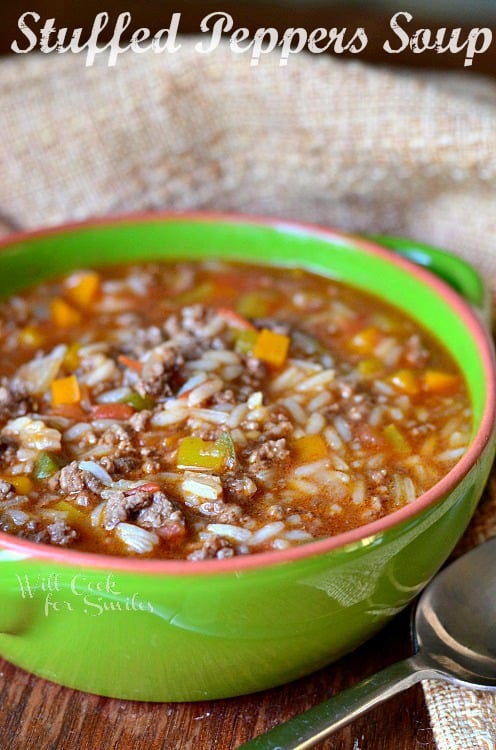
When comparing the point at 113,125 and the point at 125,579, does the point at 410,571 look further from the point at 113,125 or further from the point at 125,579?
the point at 113,125

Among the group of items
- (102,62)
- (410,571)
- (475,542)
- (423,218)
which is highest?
(102,62)

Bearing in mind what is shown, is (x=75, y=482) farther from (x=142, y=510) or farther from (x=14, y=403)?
(x=14, y=403)

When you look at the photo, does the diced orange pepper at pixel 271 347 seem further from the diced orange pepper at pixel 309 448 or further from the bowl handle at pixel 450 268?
the bowl handle at pixel 450 268

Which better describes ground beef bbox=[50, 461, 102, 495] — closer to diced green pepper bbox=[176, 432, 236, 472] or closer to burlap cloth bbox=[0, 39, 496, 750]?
diced green pepper bbox=[176, 432, 236, 472]

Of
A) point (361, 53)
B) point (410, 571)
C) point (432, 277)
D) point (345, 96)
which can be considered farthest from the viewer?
point (361, 53)

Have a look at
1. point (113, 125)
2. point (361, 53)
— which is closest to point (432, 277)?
point (113, 125)

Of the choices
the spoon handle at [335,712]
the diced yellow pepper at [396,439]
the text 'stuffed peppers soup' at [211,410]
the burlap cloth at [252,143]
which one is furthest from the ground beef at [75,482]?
the burlap cloth at [252,143]

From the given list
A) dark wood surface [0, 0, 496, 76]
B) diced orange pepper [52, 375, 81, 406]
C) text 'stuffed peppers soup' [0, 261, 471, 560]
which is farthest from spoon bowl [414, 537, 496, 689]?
dark wood surface [0, 0, 496, 76]
